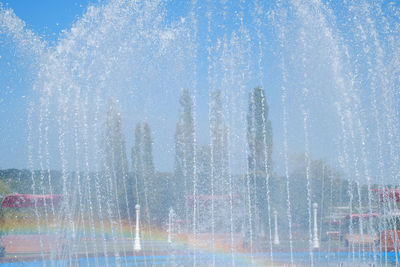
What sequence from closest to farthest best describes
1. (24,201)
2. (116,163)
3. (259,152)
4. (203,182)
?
1. (24,201)
2. (259,152)
3. (116,163)
4. (203,182)

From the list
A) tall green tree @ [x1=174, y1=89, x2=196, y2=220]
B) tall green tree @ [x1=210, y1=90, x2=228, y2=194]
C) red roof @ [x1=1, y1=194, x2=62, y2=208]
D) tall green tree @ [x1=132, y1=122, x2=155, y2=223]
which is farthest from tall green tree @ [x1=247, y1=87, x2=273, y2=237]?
red roof @ [x1=1, y1=194, x2=62, y2=208]

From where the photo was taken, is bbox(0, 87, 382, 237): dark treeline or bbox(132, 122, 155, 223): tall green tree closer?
bbox(0, 87, 382, 237): dark treeline

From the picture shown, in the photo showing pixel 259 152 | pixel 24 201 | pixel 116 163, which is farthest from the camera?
pixel 116 163

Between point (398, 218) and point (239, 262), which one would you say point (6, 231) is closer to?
point (239, 262)

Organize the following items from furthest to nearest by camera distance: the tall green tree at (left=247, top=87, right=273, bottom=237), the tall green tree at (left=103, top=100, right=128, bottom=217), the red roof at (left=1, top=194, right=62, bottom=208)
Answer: the tall green tree at (left=103, top=100, right=128, bottom=217) → the tall green tree at (left=247, top=87, right=273, bottom=237) → the red roof at (left=1, top=194, right=62, bottom=208)

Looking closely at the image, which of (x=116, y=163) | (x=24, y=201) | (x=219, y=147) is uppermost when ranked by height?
(x=219, y=147)

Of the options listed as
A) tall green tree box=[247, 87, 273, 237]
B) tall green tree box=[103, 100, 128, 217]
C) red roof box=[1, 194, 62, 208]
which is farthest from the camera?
tall green tree box=[103, 100, 128, 217]

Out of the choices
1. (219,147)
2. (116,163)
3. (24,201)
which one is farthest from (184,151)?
(24,201)

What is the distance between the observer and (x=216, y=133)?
23906 mm

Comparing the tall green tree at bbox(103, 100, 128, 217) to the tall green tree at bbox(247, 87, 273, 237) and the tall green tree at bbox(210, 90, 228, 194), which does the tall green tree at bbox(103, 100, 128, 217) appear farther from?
the tall green tree at bbox(247, 87, 273, 237)

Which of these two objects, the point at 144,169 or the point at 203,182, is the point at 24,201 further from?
the point at 203,182

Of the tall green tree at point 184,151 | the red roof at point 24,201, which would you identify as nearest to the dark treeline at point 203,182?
the tall green tree at point 184,151

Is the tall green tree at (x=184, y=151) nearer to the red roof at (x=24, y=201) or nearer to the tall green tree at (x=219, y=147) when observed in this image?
the tall green tree at (x=219, y=147)

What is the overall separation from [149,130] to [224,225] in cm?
623
